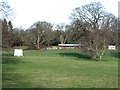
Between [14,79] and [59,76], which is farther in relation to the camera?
[59,76]

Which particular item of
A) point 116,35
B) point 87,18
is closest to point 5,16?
point 116,35

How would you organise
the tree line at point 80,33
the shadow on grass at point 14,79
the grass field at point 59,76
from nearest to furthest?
the shadow on grass at point 14,79
the grass field at point 59,76
the tree line at point 80,33

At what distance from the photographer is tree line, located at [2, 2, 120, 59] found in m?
67.4

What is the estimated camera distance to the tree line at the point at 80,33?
67375mm

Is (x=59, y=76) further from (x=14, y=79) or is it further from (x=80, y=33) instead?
(x=80, y=33)

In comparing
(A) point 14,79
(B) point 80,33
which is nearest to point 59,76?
(A) point 14,79

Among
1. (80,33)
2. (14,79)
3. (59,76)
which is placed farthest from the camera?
(80,33)

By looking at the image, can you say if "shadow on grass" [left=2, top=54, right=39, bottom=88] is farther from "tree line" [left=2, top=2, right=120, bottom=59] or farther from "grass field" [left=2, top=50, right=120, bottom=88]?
"tree line" [left=2, top=2, right=120, bottom=59]

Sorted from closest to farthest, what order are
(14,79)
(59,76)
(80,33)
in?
(14,79) → (59,76) → (80,33)

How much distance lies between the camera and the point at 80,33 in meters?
98.7

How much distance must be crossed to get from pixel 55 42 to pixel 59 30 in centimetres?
676

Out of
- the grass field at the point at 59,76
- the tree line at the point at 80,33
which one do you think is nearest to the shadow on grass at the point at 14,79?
the grass field at the point at 59,76

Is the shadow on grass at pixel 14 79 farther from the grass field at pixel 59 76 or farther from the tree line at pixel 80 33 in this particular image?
the tree line at pixel 80 33

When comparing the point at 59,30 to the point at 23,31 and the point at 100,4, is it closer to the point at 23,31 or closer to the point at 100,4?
the point at 23,31
